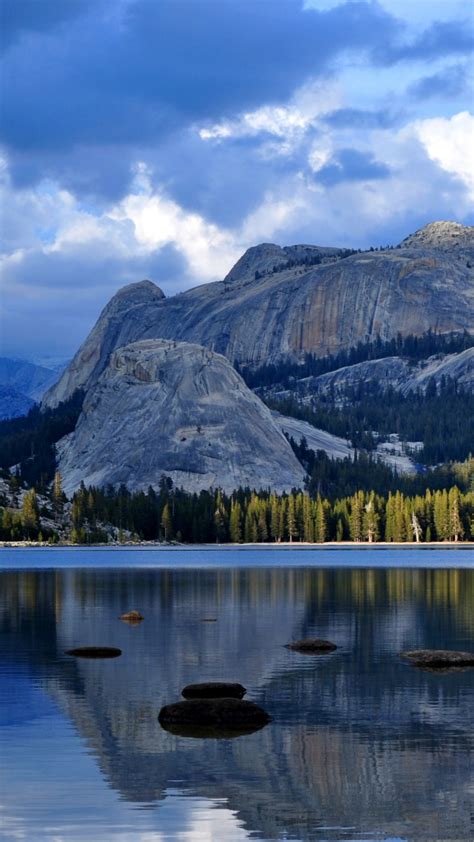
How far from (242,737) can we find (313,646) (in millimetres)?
21976

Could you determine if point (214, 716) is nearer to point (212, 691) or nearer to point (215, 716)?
point (215, 716)

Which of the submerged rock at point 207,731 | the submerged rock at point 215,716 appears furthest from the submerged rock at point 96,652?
the submerged rock at point 207,731

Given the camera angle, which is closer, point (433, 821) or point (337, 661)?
point (433, 821)

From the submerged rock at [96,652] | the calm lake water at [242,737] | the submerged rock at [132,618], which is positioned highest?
the submerged rock at [132,618]

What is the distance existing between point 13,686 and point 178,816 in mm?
20869

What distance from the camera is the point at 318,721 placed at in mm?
41281

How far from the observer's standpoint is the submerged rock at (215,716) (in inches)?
1583

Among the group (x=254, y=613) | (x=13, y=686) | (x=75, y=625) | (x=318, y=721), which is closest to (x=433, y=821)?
(x=318, y=721)

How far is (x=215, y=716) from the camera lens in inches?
1594

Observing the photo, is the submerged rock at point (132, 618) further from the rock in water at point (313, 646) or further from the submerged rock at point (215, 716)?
the submerged rock at point (215, 716)

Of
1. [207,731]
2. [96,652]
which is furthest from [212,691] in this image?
[96,652]

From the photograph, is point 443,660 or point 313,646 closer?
point 443,660

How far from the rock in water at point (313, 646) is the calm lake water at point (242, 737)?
793 mm

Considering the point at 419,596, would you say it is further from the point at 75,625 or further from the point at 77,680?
the point at 77,680
